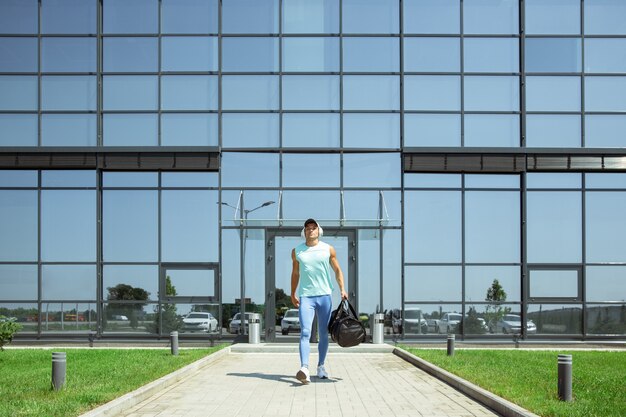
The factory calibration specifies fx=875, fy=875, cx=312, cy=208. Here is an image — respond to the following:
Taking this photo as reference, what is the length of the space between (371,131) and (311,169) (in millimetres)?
1802

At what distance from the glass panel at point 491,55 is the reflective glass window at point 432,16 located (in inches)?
24.4

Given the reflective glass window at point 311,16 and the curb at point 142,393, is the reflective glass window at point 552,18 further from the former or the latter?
the curb at point 142,393

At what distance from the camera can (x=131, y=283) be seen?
70.7 feet

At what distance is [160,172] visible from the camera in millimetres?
21938

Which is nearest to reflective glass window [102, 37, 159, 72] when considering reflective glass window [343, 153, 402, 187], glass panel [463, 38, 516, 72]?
reflective glass window [343, 153, 402, 187]

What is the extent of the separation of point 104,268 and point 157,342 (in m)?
2.26

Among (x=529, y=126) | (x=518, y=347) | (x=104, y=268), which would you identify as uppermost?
(x=529, y=126)

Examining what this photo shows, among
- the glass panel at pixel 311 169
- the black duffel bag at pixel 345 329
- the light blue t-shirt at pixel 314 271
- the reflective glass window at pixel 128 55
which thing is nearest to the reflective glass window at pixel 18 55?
the reflective glass window at pixel 128 55

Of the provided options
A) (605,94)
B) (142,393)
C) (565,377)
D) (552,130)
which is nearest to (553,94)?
(552,130)

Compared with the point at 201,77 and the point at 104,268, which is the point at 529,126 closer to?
the point at 201,77

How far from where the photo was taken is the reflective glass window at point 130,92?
22078 millimetres

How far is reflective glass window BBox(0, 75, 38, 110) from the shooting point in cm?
2208

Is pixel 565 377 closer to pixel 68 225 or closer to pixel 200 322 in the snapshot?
pixel 200 322

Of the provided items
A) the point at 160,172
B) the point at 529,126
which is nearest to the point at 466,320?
the point at 529,126
